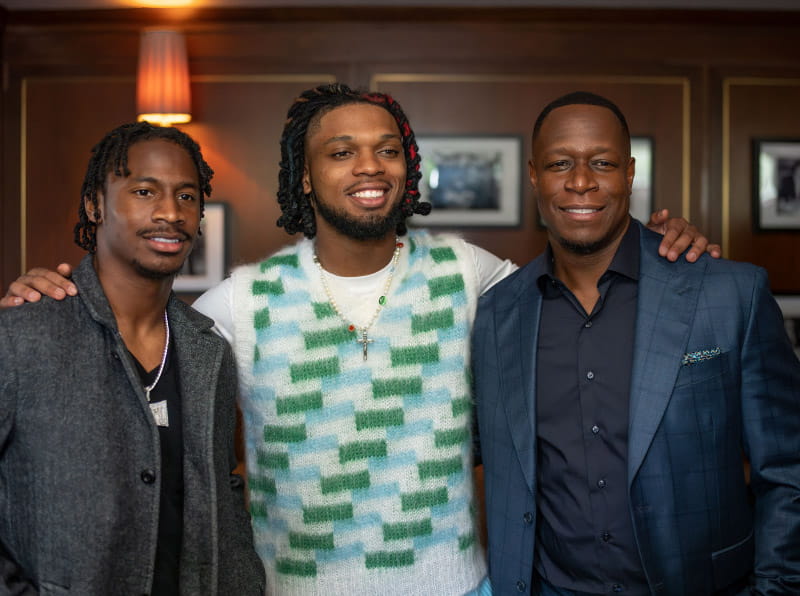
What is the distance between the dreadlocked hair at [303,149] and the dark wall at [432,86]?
2454 millimetres

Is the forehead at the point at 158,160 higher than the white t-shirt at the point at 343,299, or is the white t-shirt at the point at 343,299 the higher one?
the forehead at the point at 158,160

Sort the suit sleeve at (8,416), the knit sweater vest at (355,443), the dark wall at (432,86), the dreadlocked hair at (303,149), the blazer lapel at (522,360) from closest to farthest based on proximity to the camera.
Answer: the suit sleeve at (8,416) < the blazer lapel at (522,360) < the knit sweater vest at (355,443) < the dreadlocked hair at (303,149) < the dark wall at (432,86)

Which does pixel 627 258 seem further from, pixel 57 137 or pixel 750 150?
pixel 57 137

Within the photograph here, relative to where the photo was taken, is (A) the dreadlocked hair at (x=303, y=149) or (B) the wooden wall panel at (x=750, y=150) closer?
(A) the dreadlocked hair at (x=303, y=149)

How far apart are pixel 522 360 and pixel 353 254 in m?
0.57

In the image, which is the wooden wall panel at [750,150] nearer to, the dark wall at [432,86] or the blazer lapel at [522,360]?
the dark wall at [432,86]

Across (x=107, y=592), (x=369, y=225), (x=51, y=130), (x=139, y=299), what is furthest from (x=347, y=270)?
(x=51, y=130)

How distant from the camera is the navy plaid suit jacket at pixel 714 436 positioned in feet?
5.80

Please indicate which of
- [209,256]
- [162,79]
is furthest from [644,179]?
[162,79]

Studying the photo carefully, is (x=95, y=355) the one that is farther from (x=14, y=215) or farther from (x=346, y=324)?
(x=14, y=215)

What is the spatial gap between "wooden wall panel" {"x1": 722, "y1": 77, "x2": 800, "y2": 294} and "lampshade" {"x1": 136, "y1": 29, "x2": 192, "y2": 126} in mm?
3374

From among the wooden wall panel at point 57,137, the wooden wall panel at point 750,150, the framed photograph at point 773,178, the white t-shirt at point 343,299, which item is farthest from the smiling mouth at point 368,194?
the framed photograph at point 773,178

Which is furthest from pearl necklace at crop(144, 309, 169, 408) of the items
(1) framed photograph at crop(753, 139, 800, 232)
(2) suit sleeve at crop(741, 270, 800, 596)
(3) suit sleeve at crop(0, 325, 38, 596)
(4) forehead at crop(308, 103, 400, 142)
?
(1) framed photograph at crop(753, 139, 800, 232)

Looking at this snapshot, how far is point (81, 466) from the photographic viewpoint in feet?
4.88
